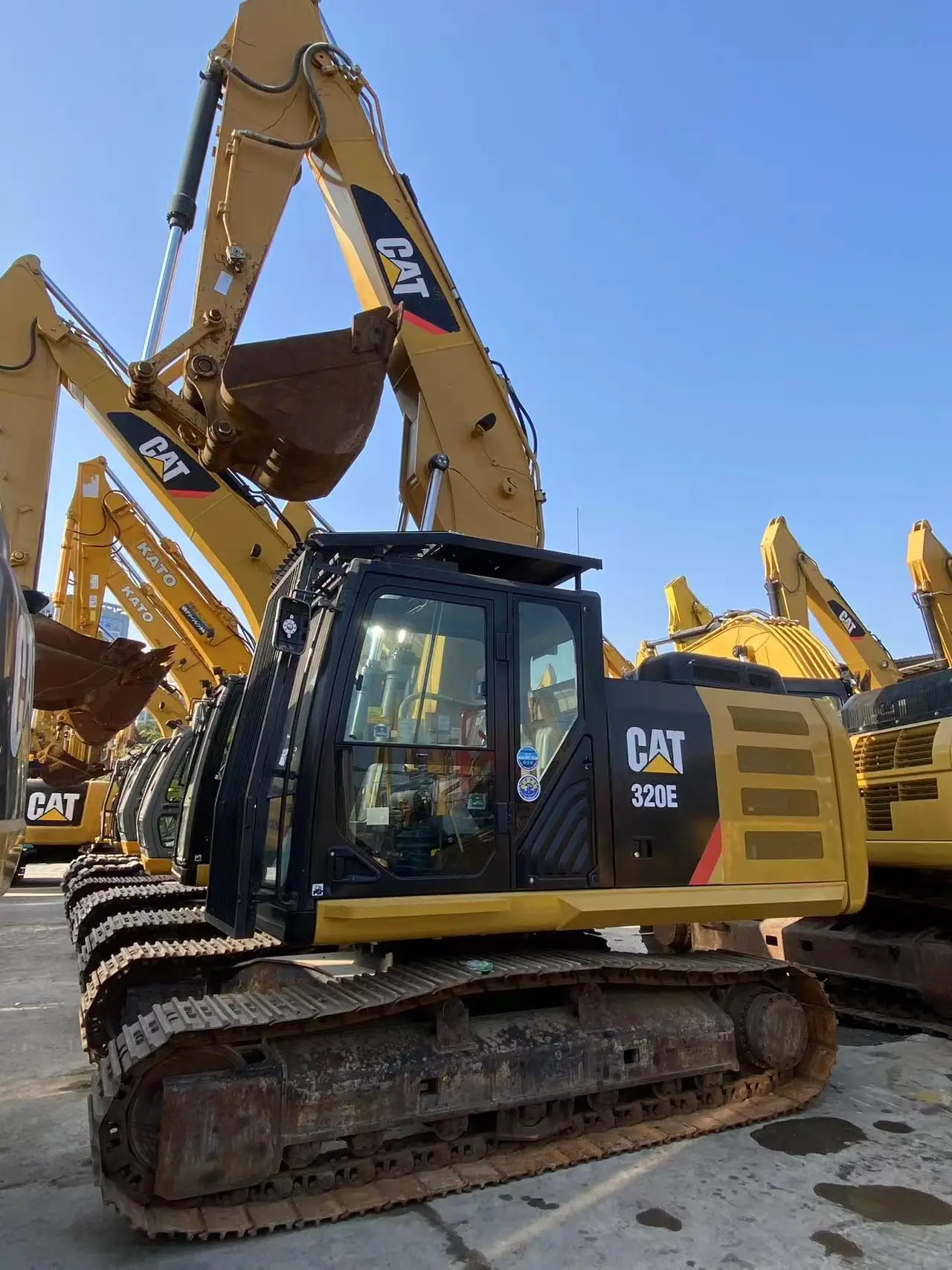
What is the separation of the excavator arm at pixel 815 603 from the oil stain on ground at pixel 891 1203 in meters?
13.0

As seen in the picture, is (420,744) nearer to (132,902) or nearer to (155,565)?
(132,902)

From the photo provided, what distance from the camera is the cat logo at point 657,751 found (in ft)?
15.0

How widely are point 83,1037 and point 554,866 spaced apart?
9.53ft

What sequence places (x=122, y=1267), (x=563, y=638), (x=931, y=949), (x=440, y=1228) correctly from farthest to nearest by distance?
(x=931, y=949)
(x=563, y=638)
(x=440, y=1228)
(x=122, y=1267)

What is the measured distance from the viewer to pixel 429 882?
3.81 metres

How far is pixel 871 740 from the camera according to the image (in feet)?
23.3

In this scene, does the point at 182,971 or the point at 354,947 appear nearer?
the point at 354,947

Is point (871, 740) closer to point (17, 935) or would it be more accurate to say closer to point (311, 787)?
point (311, 787)

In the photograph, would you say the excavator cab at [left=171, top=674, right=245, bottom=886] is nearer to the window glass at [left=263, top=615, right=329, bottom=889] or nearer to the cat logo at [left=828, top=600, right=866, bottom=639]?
the window glass at [left=263, top=615, right=329, bottom=889]

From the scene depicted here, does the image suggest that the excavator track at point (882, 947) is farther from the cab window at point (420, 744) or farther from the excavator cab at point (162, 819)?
the excavator cab at point (162, 819)

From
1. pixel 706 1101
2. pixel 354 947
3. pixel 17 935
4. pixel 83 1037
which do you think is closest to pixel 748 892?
pixel 706 1101

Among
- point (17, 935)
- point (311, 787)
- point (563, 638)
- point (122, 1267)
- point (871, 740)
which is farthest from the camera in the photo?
point (17, 935)

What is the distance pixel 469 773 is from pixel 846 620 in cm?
1434

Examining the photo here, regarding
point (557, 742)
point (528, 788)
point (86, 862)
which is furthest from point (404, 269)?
point (86, 862)
